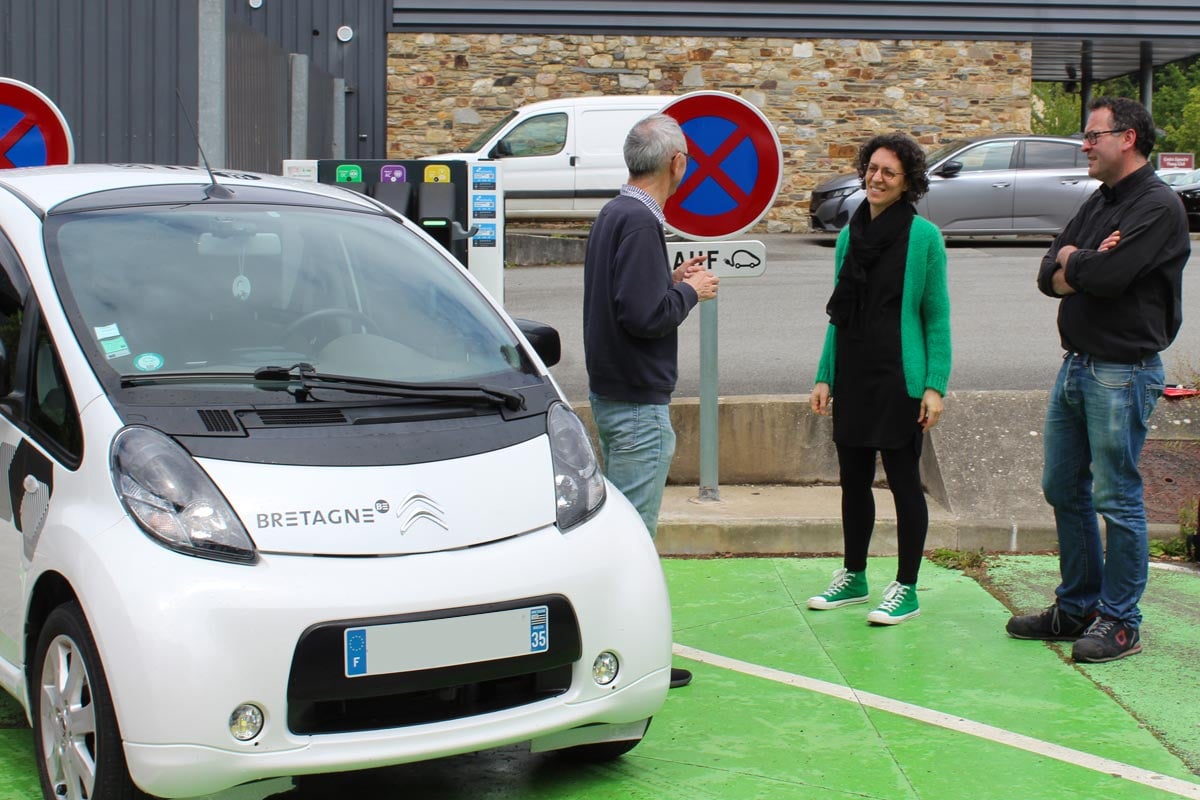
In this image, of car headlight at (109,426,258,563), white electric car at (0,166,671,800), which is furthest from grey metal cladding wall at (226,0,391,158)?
car headlight at (109,426,258,563)

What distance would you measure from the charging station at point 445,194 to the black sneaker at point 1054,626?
3.51 metres

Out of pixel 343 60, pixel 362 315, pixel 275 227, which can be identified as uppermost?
pixel 343 60

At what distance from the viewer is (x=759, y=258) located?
6531mm

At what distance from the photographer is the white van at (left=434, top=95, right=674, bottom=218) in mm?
19750

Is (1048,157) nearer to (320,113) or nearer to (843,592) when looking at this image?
(320,113)

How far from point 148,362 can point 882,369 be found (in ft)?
9.11

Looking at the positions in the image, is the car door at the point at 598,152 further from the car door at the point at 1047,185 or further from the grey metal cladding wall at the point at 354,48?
the car door at the point at 1047,185

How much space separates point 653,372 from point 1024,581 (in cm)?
234

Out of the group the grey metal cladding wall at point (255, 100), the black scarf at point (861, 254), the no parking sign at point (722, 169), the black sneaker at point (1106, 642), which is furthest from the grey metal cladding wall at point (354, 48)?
the black sneaker at point (1106, 642)

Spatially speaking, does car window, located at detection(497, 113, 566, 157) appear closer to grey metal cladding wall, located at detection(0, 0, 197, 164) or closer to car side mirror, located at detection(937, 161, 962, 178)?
car side mirror, located at detection(937, 161, 962, 178)

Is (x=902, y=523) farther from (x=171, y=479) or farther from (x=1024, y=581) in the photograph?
(x=171, y=479)

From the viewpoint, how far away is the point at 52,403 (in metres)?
3.74

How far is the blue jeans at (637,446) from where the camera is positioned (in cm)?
490

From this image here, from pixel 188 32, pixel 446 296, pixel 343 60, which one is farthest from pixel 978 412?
pixel 343 60
